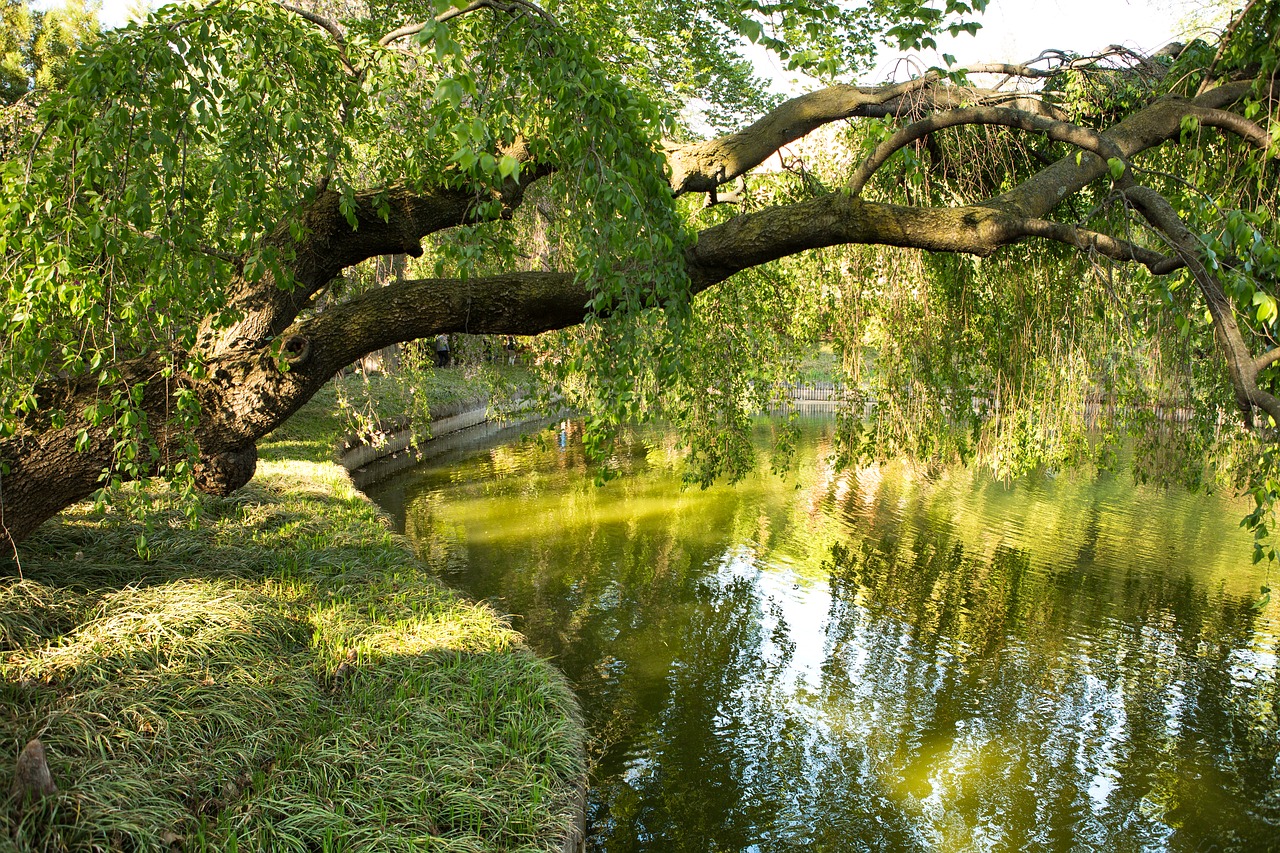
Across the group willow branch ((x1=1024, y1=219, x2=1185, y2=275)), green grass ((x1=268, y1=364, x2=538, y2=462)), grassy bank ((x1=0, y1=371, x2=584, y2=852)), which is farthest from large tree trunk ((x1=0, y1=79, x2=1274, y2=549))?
green grass ((x1=268, y1=364, x2=538, y2=462))

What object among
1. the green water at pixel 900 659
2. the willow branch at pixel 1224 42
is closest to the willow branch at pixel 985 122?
the willow branch at pixel 1224 42

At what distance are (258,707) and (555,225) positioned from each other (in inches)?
115

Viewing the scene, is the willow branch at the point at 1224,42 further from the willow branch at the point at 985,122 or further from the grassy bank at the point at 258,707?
the grassy bank at the point at 258,707

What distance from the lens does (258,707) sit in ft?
13.6

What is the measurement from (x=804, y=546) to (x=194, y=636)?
23.8 ft

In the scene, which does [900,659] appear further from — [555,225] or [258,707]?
[258,707]

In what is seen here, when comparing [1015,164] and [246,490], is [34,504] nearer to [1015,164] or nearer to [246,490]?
[246,490]

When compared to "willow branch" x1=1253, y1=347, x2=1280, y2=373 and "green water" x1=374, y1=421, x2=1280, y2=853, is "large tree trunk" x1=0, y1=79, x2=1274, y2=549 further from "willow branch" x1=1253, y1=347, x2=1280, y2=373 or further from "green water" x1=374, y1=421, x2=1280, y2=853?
"green water" x1=374, y1=421, x2=1280, y2=853

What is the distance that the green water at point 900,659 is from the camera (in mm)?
4953

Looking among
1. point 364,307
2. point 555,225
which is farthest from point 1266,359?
point 364,307

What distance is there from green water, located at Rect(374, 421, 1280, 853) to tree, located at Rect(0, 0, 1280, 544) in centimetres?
201

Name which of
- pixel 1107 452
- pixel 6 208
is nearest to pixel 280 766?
pixel 6 208

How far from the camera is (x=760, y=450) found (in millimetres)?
17062

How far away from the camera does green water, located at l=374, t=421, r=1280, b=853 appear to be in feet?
16.3
